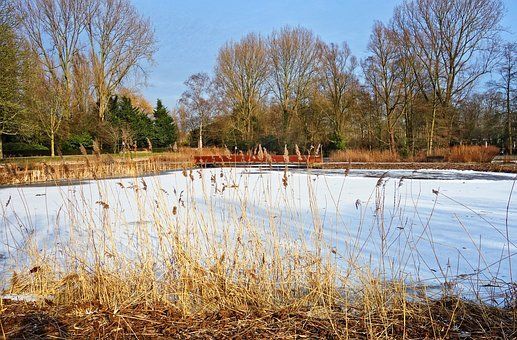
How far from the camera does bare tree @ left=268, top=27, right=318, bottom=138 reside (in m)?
29.6

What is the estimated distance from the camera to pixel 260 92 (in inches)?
1235

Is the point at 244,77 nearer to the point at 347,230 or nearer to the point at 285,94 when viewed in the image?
the point at 285,94

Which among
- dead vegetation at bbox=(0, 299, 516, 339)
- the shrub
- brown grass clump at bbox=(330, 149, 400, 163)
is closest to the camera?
dead vegetation at bbox=(0, 299, 516, 339)

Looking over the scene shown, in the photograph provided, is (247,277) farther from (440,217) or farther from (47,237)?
(440,217)

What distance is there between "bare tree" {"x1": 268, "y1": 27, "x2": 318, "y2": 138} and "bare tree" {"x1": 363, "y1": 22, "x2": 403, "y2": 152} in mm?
6095

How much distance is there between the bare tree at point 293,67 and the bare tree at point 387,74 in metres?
6.10

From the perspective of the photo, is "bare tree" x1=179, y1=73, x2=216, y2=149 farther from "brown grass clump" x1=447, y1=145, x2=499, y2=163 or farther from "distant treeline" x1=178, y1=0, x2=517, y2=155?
"brown grass clump" x1=447, y1=145, x2=499, y2=163

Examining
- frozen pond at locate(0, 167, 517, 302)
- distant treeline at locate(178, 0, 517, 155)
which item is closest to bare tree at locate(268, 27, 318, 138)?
A: distant treeline at locate(178, 0, 517, 155)

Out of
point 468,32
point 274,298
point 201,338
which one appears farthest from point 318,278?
point 468,32

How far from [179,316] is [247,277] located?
0.63 m

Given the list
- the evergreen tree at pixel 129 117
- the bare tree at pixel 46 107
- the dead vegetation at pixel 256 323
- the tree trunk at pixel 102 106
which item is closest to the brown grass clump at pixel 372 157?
the evergreen tree at pixel 129 117

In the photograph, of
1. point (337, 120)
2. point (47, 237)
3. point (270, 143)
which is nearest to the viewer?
point (47, 237)

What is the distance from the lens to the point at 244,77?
101ft

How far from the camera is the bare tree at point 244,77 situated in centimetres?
3041
